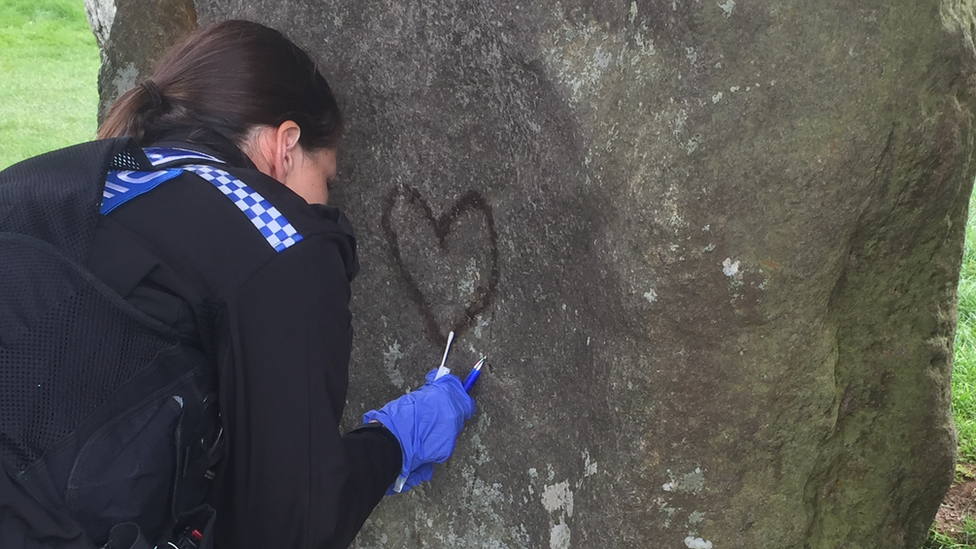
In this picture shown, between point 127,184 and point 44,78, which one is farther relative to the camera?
point 44,78

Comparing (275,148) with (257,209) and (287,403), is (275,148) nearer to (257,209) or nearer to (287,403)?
(257,209)

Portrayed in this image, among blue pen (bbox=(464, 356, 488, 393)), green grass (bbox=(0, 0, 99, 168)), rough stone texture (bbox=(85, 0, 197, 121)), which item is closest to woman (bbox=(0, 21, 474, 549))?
blue pen (bbox=(464, 356, 488, 393))

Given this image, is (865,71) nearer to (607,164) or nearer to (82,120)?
(607,164)

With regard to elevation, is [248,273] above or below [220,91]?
below

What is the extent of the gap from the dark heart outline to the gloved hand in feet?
0.36

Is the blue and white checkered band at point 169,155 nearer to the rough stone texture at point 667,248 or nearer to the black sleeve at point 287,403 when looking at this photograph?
the black sleeve at point 287,403

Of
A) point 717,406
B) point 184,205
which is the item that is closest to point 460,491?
point 717,406

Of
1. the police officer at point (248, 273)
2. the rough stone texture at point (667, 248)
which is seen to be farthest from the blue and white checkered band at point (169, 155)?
the rough stone texture at point (667, 248)

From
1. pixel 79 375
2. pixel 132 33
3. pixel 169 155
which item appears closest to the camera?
pixel 79 375

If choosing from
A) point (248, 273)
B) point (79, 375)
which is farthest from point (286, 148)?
point (79, 375)

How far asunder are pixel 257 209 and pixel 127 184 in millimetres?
153

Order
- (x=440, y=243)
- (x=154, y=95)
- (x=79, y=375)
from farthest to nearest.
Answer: (x=440, y=243) → (x=154, y=95) → (x=79, y=375)

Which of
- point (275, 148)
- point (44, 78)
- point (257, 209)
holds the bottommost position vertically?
point (257, 209)

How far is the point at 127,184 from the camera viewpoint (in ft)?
3.71
